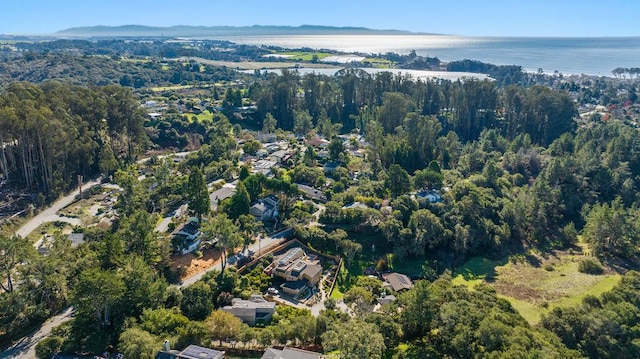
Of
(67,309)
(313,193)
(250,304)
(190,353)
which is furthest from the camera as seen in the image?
(313,193)

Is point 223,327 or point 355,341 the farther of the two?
point 223,327

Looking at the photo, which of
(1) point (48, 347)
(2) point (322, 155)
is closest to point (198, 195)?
(1) point (48, 347)

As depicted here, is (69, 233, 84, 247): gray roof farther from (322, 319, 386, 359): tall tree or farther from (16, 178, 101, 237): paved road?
(322, 319, 386, 359): tall tree

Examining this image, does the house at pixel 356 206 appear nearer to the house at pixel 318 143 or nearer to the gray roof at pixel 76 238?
the house at pixel 318 143

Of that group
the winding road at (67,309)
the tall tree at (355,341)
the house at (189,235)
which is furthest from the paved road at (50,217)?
the tall tree at (355,341)

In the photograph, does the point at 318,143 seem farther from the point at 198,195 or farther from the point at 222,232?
the point at 222,232

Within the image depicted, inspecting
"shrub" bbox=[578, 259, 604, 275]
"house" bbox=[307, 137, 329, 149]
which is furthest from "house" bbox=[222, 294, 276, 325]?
"house" bbox=[307, 137, 329, 149]
